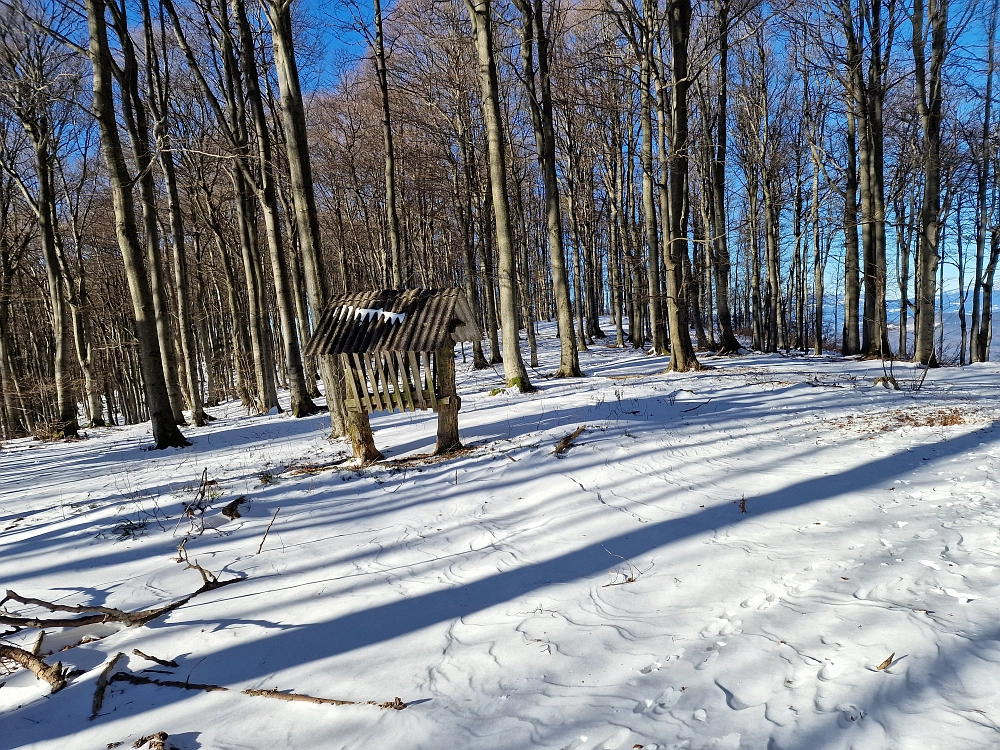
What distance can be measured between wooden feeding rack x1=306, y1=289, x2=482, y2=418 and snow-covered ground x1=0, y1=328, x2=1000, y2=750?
1.01 m

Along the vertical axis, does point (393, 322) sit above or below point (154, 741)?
above

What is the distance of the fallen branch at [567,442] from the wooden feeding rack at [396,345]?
166cm

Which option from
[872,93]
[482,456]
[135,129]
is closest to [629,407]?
[482,456]

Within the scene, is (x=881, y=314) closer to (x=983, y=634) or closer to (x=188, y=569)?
(x=983, y=634)

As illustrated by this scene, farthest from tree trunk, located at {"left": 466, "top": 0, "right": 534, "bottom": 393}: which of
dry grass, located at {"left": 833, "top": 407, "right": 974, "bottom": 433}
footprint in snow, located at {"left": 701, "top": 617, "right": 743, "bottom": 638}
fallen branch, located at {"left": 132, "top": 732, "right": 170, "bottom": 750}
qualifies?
fallen branch, located at {"left": 132, "top": 732, "right": 170, "bottom": 750}

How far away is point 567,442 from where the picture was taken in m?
6.89

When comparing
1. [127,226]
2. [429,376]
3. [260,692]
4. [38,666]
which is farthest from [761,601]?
[127,226]

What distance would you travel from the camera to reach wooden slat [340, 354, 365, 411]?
6770mm

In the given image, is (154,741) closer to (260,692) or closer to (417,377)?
(260,692)

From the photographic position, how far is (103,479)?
24.7ft

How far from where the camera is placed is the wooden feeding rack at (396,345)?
6.67 metres

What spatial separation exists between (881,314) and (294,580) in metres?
18.0

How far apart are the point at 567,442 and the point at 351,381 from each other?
310 centimetres

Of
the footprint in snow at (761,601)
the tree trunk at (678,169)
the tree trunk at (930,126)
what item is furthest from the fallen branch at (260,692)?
the tree trunk at (930,126)
